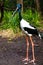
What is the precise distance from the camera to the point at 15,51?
798 centimetres

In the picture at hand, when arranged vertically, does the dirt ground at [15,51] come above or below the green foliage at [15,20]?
below

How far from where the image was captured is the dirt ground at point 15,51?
6.89 m

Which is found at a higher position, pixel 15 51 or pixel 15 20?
pixel 15 20

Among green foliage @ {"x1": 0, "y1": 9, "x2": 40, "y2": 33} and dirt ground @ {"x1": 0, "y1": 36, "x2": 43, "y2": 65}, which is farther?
green foliage @ {"x1": 0, "y1": 9, "x2": 40, "y2": 33}

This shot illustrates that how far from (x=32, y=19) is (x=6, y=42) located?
2.75 meters

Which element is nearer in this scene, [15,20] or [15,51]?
[15,51]

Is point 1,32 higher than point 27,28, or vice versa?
point 27,28

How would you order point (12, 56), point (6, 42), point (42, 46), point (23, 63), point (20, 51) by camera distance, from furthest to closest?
point (6, 42) → point (42, 46) → point (20, 51) → point (12, 56) → point (23, 63)

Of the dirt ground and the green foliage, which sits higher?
the green foliage

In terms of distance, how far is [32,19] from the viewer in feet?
38.8

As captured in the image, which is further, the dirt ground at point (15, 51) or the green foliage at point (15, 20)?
the green foliage at point (15, 20)

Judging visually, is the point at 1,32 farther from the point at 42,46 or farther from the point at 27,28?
the point at 27,28

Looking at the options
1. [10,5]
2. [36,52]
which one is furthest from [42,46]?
[10,5]

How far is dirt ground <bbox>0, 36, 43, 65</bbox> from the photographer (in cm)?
689
